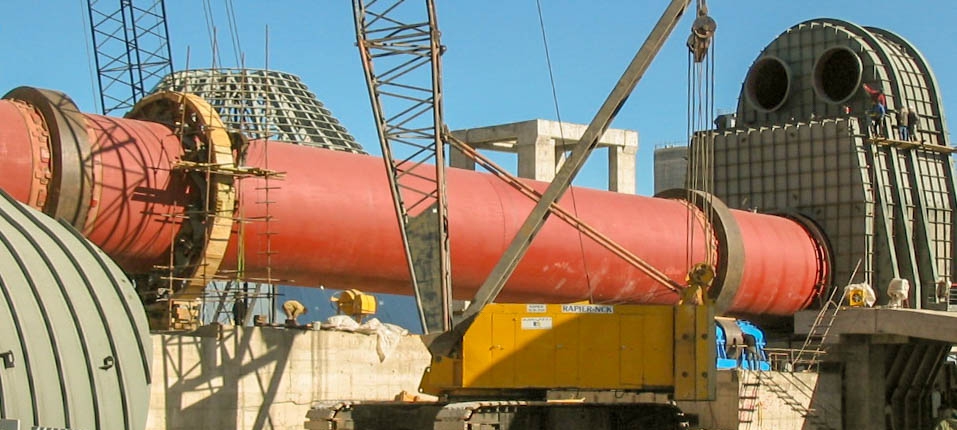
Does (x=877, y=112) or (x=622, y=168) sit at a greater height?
(x=622, y=168)

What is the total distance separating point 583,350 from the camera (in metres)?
24.0

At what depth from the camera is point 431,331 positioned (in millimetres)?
26750

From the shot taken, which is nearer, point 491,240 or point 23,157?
point 23,157

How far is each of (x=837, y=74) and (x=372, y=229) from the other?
2214cm

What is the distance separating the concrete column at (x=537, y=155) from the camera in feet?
187

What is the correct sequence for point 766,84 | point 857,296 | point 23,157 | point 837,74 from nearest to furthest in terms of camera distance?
point 23,157, point 857,296, point 837,74, point 766,84

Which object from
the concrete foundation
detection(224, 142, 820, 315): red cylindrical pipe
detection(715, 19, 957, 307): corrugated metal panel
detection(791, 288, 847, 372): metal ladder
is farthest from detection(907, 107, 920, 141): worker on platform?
the concrete foundation

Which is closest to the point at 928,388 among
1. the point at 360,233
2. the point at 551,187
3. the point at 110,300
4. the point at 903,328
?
the point at 903,328

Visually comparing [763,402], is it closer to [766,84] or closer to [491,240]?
[491,240]

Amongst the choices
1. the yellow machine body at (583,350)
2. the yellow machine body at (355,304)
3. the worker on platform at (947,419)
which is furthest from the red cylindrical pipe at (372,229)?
the worker on platform at (947,419)

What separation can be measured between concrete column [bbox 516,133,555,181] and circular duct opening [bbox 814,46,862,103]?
51.1 feet

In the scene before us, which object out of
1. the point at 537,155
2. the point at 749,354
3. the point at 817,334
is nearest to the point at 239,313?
the point at 749,354

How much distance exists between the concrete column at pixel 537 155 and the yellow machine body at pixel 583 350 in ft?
107

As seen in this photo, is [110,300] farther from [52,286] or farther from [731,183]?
[731,183]
